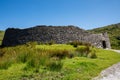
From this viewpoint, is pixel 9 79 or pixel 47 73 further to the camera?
pixel 47 73

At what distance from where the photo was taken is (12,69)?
457 inches

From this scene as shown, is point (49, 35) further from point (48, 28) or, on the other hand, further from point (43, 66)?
point (43, 66)

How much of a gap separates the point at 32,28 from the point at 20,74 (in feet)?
73.5

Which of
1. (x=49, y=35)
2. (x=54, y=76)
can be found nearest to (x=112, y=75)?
(x=54, y=76)

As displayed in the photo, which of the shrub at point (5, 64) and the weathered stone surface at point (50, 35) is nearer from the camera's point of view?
the shrub at point (5, 64)

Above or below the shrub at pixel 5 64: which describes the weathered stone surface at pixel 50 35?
above

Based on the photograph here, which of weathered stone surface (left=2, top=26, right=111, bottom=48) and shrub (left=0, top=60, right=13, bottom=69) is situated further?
weathered stone surface (left=2, top=26, right=111, bottom=48)

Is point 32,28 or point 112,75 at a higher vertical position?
Answer: point 32,28

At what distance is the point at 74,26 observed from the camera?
33188mm

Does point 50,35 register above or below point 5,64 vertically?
above

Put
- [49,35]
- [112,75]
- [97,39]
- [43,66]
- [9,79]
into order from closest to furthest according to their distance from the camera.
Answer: [9,79] < [112,75] < [43,66] < [49,35] < [97,39]

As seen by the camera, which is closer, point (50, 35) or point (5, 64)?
point (5, 64)

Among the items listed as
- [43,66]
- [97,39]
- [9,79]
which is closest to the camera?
[9,79]

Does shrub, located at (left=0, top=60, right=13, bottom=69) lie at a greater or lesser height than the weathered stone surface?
lesser
